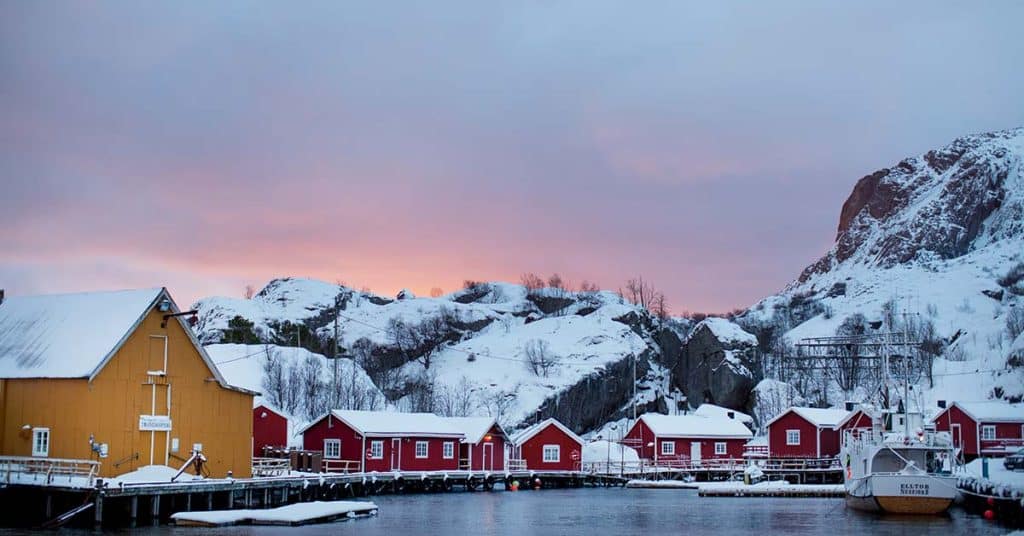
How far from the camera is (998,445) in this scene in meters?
73.1

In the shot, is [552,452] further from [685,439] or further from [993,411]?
[993,411]

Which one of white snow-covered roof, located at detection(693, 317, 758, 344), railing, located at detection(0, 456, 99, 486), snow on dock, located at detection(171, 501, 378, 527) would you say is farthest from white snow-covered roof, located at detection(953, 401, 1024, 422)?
railing, located at detection(0, 456, 99, 486)

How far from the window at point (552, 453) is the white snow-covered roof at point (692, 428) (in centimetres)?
992

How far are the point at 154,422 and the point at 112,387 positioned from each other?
209 centimetres

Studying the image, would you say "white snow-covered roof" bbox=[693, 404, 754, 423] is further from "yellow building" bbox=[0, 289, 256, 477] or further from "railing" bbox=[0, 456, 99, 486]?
"railing" bbox=[0, 456, 99, 486]

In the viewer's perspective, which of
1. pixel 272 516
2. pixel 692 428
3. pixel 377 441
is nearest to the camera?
pixel 272 516

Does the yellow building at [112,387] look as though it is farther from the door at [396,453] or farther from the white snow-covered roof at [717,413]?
the white snow-covered roof at [717,413]

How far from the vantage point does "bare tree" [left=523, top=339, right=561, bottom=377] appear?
377ft

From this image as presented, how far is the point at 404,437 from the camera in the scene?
2562 inches

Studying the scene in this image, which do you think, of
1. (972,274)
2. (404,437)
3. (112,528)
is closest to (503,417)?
(404,437)

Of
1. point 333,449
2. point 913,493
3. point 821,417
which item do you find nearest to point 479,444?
point 333,449

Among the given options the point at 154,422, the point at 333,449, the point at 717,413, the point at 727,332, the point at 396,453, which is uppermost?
the point at 727,332

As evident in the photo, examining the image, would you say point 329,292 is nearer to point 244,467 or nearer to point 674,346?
point 674,346

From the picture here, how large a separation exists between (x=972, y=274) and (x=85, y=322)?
559 ft
